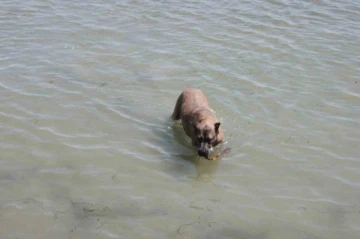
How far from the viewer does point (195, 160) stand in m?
9.80

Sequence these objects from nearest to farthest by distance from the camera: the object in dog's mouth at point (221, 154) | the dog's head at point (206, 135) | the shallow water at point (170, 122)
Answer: the shallow water at point (170, 122)
the dog's head at point (206, 135)
the object in dog's mouth at point (221, 154)

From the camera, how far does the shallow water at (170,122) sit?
8102 mm

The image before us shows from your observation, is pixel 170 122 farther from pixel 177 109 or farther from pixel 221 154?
pixel 221 154

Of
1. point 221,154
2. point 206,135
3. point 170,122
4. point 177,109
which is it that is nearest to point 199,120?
point 206,135

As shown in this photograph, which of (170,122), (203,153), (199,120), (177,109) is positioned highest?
(199,120)

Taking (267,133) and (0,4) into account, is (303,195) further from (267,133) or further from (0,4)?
(0,4)

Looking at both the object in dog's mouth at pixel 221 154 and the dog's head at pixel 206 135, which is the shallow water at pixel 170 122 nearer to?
the object in dog's mouth at pixel 221 154

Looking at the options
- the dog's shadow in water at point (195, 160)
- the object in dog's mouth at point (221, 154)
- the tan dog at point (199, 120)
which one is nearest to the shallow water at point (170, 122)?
the dog's shadow in water at point (195, 160)

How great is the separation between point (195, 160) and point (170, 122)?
5.07 feet

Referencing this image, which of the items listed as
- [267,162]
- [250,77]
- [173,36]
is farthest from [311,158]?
[173,36]

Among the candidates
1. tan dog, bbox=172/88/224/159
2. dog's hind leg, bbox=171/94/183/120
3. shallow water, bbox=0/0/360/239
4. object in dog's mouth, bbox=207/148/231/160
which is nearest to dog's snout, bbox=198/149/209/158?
tan dog, bbox=172/88/224/159

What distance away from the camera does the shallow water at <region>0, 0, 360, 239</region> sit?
319 inches

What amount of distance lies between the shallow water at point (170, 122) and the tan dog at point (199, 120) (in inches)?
12.8

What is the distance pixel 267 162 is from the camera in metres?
9.63
